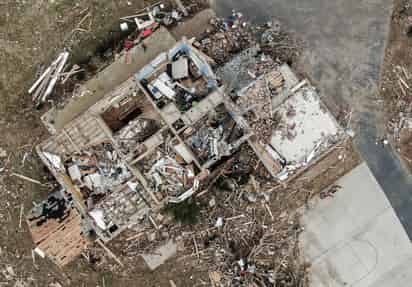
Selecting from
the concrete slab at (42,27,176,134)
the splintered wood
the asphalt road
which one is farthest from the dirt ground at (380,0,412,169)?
the splintered wood

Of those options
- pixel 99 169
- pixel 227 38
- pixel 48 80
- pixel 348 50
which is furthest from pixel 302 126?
pixel 48 80

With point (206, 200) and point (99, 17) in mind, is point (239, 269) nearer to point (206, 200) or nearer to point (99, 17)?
point (206, 200)

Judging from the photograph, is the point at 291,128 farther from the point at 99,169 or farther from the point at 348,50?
the point at 99,169

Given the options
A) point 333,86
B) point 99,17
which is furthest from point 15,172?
point 333,86

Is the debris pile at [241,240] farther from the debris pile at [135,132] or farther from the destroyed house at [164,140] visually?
the debris pile at [135,132]

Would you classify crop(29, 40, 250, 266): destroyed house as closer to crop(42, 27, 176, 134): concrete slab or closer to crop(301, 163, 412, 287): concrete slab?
crop(42, 27, 176, 134): concrete slab

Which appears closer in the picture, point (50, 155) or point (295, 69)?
point (50, 155)
